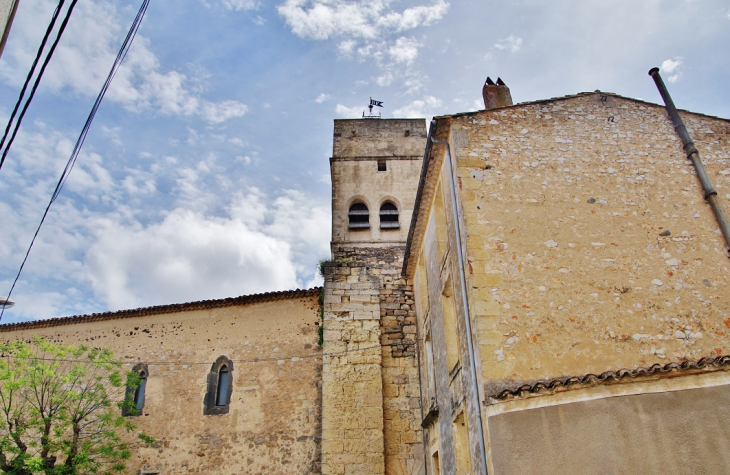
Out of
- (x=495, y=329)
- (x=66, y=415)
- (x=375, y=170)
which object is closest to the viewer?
(x=495, y=329)

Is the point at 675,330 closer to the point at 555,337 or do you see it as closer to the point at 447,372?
the point at 555,337

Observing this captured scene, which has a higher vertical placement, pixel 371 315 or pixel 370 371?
pixel 371 315

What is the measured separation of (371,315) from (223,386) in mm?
4256

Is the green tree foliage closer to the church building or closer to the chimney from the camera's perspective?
the church building

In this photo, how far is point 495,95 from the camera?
437 inches

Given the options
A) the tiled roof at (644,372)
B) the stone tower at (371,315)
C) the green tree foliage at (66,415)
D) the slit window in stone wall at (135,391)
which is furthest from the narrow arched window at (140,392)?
the tiled roof at (644,372)

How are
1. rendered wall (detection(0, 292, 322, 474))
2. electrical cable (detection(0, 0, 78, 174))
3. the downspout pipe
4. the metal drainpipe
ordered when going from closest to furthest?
1. electrical cable (detection(0, 0, 78, 174))
2. the metal drainpipe
3. the downspout pipe
4. rendered wall (detection(0, 292, 322, 474))

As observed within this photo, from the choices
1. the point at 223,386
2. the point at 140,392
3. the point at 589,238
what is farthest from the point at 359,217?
the point at 589,238

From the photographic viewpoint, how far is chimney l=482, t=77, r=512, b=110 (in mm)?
10938

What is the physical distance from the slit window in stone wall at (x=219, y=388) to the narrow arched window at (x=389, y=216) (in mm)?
6265

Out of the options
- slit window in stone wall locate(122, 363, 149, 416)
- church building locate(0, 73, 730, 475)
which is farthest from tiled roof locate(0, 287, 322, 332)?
slit window in stone wall locate(122, 363, 149, 416)

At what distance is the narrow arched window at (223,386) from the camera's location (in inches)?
554

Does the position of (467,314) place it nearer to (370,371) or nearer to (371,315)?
(370,371)

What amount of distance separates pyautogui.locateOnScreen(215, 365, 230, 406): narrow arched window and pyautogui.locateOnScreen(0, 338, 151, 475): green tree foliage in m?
A: 1.90
